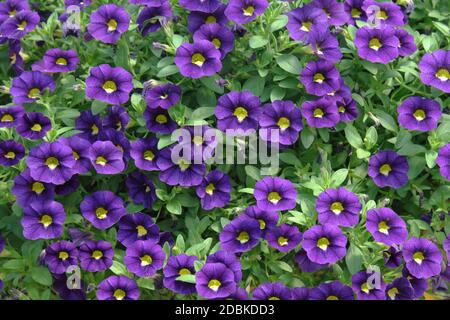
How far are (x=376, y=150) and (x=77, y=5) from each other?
166 centimetres

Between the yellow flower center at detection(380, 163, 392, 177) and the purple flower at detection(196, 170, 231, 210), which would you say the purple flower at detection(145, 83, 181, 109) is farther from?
the yellow flower center at detection(380, 163, 392, 177)

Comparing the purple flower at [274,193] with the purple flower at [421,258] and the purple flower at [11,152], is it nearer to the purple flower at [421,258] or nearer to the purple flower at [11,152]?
the purple flower at [421,258]

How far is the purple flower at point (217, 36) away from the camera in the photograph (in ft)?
11.4

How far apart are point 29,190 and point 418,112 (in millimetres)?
1816

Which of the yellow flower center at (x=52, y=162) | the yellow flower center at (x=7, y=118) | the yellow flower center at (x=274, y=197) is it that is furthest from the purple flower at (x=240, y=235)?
the yellow flower center at (x=7, y=118)

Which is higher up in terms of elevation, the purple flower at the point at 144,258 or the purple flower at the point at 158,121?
the purple flower at the point at 158,121

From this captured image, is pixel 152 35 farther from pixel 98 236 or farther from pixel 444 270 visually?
pixel 444 270

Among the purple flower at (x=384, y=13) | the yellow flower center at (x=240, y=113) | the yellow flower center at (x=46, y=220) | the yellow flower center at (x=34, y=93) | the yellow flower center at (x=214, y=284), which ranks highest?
the purple flower at (x=384, y=13)

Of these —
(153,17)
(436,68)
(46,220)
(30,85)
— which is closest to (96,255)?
(46,220)

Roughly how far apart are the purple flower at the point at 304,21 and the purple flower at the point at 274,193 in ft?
2.26

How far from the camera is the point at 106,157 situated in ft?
11.0

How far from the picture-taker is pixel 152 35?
3.70m

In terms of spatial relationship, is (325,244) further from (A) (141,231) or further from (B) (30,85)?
(B) (30,85)

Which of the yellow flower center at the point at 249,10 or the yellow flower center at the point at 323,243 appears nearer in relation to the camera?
the yellow flower center at the point at 323,243
